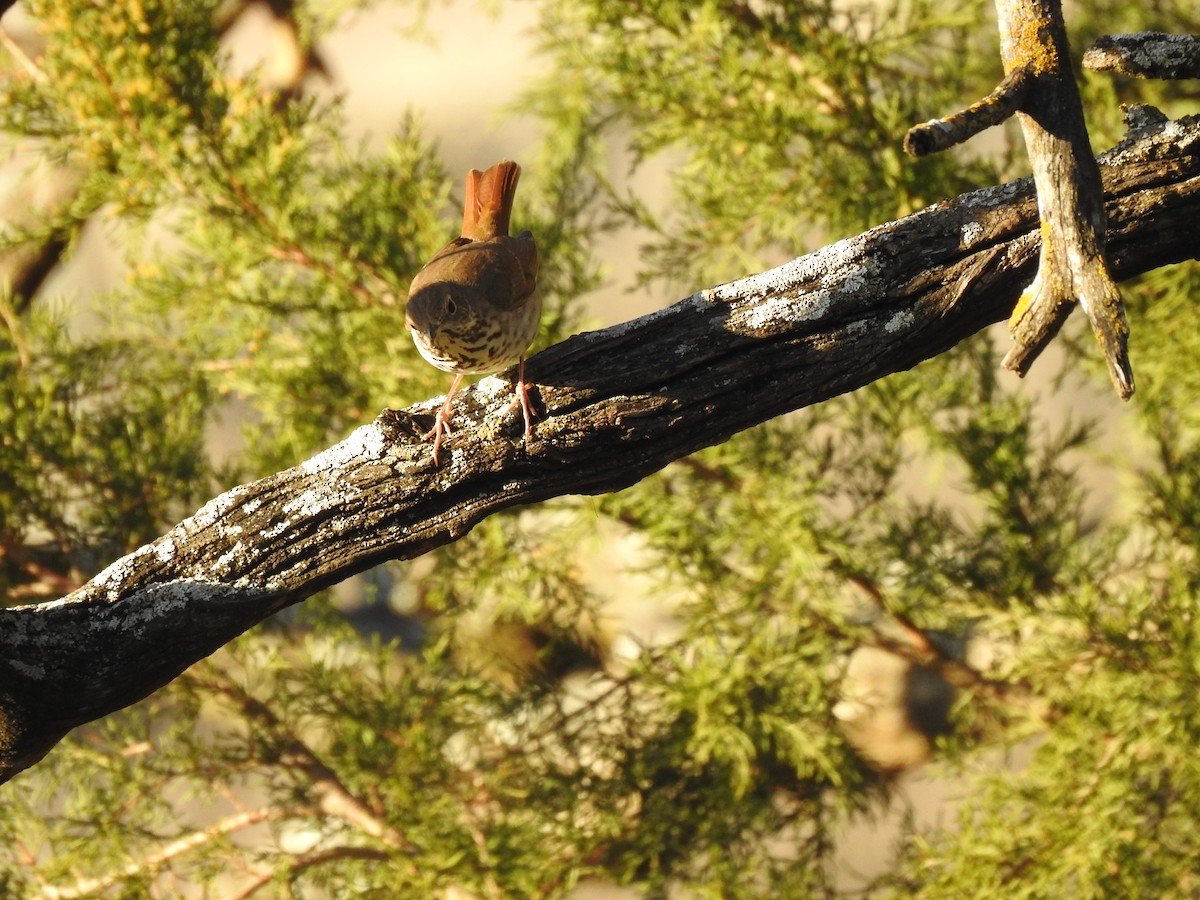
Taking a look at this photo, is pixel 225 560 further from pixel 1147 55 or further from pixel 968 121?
pixel 1147 55

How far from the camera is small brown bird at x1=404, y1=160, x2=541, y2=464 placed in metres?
2.12

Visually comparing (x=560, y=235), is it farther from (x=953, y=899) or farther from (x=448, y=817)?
(x=953, y=899)

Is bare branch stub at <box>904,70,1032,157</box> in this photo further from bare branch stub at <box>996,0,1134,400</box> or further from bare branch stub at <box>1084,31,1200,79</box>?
bare branch stub at <box>1084,31,1200,79</box>

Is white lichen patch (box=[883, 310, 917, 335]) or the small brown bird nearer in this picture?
white lichen patch (box=[883, 310, 917, 335])

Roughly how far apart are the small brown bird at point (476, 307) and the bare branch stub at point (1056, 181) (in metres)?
0.87

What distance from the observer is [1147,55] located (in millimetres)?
1911

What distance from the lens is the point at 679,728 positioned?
382cm

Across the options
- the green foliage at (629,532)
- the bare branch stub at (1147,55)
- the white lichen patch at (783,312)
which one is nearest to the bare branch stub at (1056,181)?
the bare branch stub at (1147,55)

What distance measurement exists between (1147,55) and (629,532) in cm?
229

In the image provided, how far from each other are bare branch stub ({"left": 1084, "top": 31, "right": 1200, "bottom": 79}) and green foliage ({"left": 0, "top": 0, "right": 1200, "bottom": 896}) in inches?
61.1

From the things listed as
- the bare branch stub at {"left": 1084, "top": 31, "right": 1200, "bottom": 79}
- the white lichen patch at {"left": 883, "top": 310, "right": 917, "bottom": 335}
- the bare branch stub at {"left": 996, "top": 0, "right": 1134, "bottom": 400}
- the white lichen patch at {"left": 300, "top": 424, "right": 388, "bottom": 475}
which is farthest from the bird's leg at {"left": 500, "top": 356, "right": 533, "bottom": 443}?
the bare branch stub at {"left": 1084, "top": 31, "right": 1200, "bottom": 79}

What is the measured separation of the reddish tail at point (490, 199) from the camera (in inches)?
102

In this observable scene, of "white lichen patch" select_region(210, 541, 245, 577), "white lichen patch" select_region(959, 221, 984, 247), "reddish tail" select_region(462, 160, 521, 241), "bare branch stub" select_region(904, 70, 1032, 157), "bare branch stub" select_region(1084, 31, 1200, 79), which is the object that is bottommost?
"white lichen patch" select_region(210, 541, 245, 577)

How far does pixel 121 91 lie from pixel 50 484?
121cm
